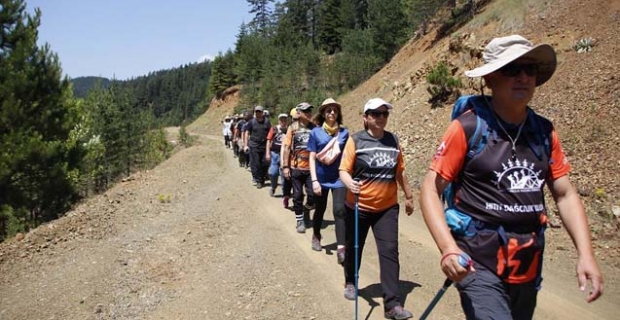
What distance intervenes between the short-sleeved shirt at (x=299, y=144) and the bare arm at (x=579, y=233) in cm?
A: 558

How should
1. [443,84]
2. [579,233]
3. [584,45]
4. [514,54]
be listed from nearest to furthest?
[514,54] < [579,233] < [584,45] < [443,84]

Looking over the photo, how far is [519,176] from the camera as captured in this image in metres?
2.36

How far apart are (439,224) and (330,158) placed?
151 inches

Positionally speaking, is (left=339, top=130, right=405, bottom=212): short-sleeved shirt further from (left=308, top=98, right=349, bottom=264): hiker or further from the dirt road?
(left=308, top=98, right=349, bottom=264): hiker

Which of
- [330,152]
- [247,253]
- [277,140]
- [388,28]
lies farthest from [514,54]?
[388,28]

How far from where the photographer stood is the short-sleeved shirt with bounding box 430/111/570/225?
92.6 inches

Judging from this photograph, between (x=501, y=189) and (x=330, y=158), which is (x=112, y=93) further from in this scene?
(x=501, y=189)

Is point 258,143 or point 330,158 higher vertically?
point 330,158

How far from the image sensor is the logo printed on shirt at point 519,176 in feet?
7.70

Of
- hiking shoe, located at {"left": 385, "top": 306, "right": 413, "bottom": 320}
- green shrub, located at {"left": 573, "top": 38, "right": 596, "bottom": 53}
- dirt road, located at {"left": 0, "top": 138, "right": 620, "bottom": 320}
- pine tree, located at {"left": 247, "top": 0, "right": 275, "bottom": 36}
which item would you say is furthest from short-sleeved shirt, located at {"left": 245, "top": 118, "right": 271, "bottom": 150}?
pine tree, located at {"left": 247, "top": 0, "right": 275, "bottom": 36}

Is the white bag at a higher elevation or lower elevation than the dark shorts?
higher

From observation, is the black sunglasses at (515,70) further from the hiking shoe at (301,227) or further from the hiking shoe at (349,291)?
the hiking shoe at (301,227)

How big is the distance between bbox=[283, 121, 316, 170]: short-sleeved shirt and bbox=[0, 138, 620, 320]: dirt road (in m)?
1.21

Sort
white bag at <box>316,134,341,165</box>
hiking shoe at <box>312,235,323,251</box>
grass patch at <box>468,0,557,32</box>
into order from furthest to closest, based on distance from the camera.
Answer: grass patch at <box>468,0,557,32</box>, hiking shoe at <box>312,235,323,251</box>, white bag at <box>316,134,341,165</box>
